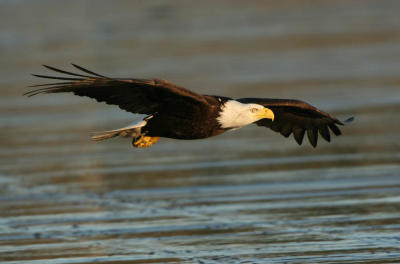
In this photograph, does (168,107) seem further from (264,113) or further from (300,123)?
(300,123)

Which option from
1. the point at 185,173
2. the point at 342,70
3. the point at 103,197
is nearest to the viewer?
the point at 103,197

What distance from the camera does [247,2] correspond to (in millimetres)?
28359

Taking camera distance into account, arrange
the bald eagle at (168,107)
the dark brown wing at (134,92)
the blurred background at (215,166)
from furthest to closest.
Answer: the blurred background at (215,166) < the bald eagle at (168,107) < the dark brown wing at (134,92)

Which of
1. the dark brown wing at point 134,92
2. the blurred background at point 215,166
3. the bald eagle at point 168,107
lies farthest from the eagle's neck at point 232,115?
the blurred background at point 215,166

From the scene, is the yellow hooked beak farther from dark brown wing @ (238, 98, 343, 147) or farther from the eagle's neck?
dark brown wing @ (238, 98, 343, 147)

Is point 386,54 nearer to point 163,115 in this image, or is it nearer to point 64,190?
point 64,190

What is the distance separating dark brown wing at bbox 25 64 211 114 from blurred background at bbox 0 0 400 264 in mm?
1048

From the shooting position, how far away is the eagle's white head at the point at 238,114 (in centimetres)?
850

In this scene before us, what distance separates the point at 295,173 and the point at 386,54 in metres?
8.94

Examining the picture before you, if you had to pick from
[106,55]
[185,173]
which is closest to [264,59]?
[106,55]

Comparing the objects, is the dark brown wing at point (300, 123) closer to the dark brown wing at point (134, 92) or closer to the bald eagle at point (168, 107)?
the bald eagle at point (168, 107)

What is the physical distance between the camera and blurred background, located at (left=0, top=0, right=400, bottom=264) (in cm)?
816

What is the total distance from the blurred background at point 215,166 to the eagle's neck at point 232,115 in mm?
844

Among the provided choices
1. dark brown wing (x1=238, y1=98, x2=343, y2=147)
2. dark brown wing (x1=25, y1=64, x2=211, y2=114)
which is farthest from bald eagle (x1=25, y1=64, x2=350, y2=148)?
dark brown wing (x1=238, y1=98, x2=343, y2=147)
